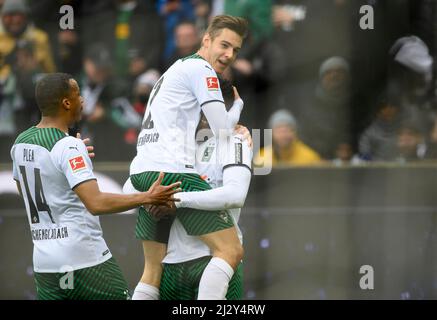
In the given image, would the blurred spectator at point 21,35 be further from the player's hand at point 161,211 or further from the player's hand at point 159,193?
Answer: the player's hand at point 159,193

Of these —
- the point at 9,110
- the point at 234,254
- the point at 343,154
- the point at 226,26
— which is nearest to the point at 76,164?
the point at 234,254

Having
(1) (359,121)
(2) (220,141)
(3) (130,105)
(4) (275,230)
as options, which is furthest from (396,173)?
(2) (220,141)

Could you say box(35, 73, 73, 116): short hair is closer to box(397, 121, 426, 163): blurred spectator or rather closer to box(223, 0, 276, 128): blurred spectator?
box(223, 0, 276, 128): blurred spectator

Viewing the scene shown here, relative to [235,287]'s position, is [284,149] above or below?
above

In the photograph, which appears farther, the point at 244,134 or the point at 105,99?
the point at 105,99

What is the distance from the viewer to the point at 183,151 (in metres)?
4.88

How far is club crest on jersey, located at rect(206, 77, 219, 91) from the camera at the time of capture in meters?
4.83

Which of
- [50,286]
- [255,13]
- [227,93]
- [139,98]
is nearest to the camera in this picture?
[50,286]

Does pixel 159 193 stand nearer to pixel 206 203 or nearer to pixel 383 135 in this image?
pixel 206 203

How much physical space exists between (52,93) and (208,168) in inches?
32.1

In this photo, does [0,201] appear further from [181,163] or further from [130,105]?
[181,163]

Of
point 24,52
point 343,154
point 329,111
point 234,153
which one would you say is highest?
point 24,52

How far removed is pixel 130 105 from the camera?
22.2 feet

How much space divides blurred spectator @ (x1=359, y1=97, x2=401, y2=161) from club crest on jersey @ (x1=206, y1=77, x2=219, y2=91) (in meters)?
2.12
